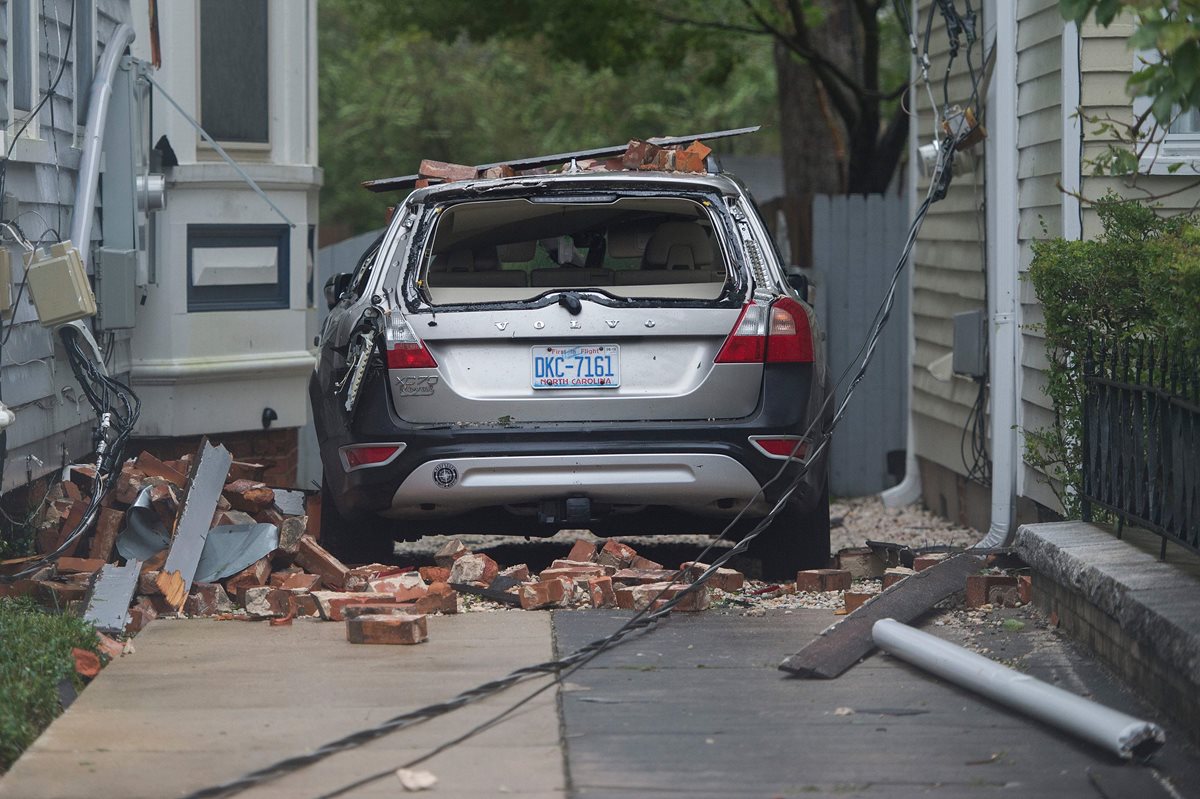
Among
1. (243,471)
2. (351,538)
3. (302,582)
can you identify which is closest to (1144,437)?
(302,582)

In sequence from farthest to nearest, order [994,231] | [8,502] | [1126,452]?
[994,231] → [8,502] → [1126,452]

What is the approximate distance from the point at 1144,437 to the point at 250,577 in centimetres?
356

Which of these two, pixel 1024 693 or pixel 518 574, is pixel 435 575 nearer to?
pixel 518 574

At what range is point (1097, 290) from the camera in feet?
21.7

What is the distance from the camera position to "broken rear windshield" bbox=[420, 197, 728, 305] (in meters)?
7.95

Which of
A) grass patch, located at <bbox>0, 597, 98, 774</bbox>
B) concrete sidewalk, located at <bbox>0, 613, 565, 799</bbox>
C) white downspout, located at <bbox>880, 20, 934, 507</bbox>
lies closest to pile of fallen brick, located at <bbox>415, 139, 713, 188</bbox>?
concrete sidewalk, located at <bbox>0, 613, 565, 799</bbox>

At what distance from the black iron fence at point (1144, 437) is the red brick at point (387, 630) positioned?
2.44 metres

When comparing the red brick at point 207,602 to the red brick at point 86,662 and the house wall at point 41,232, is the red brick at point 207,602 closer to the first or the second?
the house wall at point 41,232

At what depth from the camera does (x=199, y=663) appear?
18.5 ft

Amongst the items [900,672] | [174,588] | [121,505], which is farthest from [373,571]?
[900,672]

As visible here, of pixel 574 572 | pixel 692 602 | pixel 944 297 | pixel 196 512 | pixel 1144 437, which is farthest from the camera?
pixel 944 297

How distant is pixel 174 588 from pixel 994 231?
14.8 ft

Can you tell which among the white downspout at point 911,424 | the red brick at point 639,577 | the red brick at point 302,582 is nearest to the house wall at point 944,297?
the white downspout at point 911,424

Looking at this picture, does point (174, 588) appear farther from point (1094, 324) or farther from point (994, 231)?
point (994, 231)
